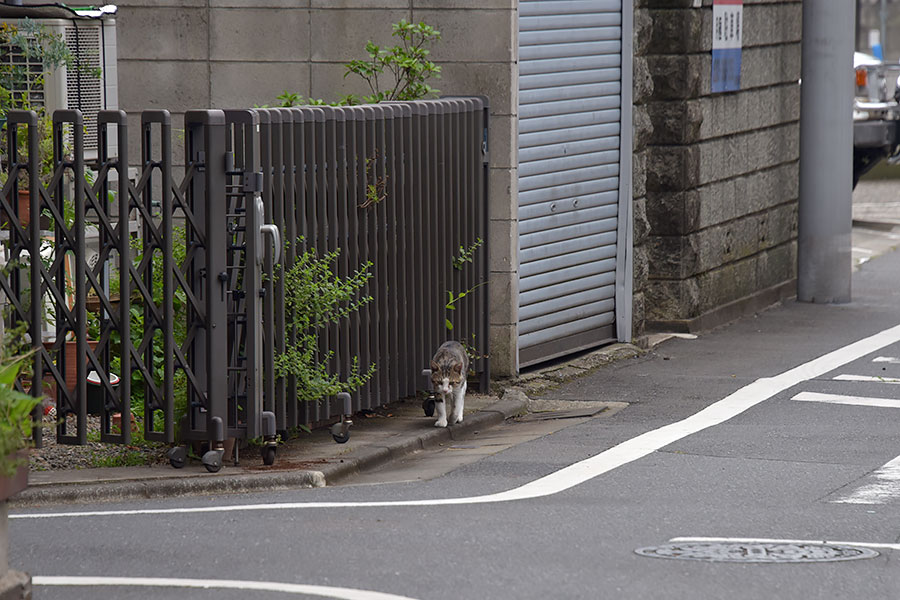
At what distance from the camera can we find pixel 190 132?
947cm

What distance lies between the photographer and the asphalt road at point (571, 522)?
6.77 meters

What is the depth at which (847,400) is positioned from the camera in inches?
503

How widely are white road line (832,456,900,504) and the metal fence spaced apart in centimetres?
330

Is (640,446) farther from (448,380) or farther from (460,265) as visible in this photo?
(460,265)

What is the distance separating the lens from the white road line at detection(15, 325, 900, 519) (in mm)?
8586

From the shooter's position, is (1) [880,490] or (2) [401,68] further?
(2) [401,68]

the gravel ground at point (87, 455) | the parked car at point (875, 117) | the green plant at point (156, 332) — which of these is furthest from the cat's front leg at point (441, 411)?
the parked car at point (875, 117)

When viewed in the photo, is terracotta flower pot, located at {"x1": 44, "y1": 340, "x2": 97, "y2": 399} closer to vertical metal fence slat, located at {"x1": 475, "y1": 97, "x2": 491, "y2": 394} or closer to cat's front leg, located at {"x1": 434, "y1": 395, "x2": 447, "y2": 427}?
cat's front leg, located at {"x1": 434, "y1": 395, "x2": 447, "y2": 427}

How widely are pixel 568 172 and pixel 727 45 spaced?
319 centimetres

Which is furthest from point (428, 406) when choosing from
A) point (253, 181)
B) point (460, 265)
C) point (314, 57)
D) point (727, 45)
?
point (727, 45)

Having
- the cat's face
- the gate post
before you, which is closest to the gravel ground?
the gate post

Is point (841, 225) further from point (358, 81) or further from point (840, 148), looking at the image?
point (358, 81)

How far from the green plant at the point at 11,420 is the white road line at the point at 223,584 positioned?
2.37 ft

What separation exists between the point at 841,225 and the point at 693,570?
12649 mm
